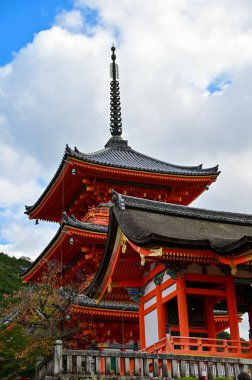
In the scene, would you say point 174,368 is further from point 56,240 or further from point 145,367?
point 56,240

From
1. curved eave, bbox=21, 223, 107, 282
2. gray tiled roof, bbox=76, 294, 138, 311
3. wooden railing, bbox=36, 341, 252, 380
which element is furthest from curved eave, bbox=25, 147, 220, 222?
wooden railing, bbox=36, 341, 252, 380

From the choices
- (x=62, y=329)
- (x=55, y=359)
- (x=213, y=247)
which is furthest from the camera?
(x=62, y=329)

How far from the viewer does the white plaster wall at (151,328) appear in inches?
714

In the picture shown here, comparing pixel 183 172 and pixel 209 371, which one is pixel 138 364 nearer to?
pixel 209 371

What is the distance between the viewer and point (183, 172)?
1227 inches

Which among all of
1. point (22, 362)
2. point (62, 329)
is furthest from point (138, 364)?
point (22, 362)

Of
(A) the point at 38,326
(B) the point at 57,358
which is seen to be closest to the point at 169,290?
(B) the point at 57,358

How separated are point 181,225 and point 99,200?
1197 cm

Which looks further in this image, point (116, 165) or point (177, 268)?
point (116, 165)

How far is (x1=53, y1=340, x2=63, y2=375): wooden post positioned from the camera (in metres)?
13.8

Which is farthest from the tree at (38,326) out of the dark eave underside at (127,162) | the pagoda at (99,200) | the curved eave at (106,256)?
the dark eave underside at (127,162)

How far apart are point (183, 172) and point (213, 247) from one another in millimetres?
15626

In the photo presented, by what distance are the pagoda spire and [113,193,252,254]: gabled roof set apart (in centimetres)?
1627

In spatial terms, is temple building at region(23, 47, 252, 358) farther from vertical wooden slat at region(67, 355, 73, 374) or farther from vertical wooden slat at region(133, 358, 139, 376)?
vertical wooden slat at region(67, 355, 73, 374)
